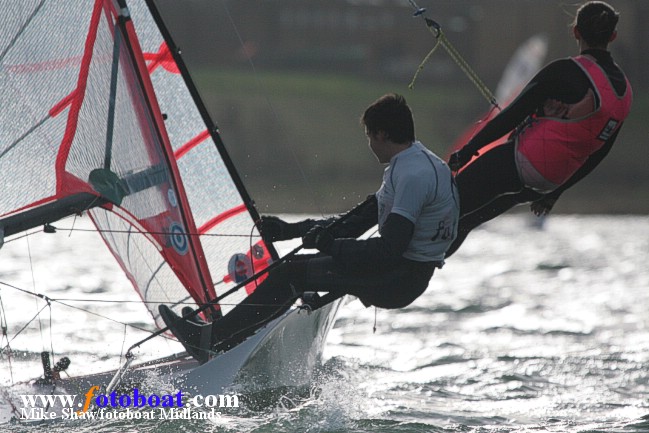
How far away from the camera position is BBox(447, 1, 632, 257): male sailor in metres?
3.72

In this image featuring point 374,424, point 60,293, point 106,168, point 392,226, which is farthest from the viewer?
point 60,293

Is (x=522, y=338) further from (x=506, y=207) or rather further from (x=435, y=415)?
(x=506, y=207)

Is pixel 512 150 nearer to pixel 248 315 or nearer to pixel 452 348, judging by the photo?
pixel 248 315

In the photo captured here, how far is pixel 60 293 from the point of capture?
818 centimetres

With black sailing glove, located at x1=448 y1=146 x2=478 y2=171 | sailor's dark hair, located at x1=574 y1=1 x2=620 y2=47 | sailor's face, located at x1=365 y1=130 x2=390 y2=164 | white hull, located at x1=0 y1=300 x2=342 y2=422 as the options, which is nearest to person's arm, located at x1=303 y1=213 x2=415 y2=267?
sailor's face, located at x1=365 y1=130 x2=390 y2=164

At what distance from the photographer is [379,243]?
371 cm

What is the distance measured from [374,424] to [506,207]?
954mm

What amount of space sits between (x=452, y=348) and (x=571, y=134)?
2624 mm

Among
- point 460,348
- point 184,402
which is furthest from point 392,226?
point 460,348

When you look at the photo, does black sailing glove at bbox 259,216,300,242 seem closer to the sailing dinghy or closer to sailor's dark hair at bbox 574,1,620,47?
the sailing dinghy

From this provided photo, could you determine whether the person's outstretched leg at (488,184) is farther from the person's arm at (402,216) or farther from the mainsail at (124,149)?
the mainsail at (124,149)

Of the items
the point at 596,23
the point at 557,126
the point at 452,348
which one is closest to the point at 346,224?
the point at 557,126

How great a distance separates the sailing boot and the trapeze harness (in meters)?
1.35

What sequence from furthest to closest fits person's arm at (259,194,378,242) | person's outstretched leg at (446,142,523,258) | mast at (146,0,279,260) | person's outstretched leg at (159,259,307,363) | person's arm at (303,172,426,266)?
1. mast at (146,0,279,260)
2. person's arm at (259,194,378,242)
3. person's outstretched leg at (159,259,307,363)
4. person's outstretched leg at (446,142,523,258)
5. person's arm at (303,172,426,266)
